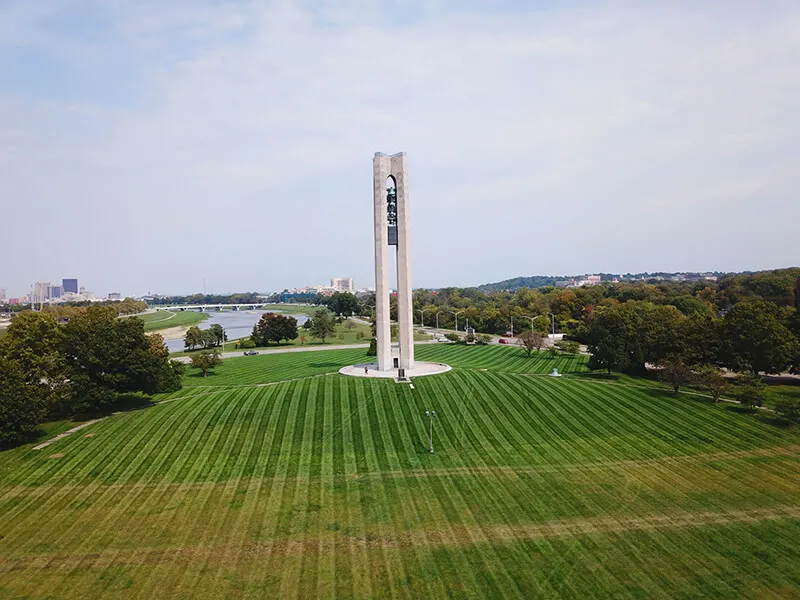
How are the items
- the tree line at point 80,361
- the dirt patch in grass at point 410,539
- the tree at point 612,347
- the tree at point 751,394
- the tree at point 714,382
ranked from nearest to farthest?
the dirt patch in grass at point 410,539 < the tree at point 751,394 < the tree line at point 80,361 < the tree at point 714,382 < the tree at point 612,347

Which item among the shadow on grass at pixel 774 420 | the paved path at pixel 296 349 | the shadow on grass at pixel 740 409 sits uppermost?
the paved path at pixel 296 349

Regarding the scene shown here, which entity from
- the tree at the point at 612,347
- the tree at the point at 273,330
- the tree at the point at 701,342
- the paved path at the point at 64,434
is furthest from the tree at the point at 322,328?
the tree at the point at 701,342

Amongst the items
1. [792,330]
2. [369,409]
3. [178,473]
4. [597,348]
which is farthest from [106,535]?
[792,330]

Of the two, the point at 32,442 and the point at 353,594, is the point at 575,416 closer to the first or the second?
the point at 353,594

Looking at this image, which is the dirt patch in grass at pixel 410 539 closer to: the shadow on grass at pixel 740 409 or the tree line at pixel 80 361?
the shadow on grass at pixel 740 409

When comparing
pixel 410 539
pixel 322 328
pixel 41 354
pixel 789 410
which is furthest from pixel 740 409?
pixel 322 328

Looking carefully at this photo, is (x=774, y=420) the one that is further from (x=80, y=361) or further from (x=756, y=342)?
(x=80, y=361)

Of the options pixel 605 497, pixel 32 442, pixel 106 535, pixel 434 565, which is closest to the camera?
pixel 434 565
